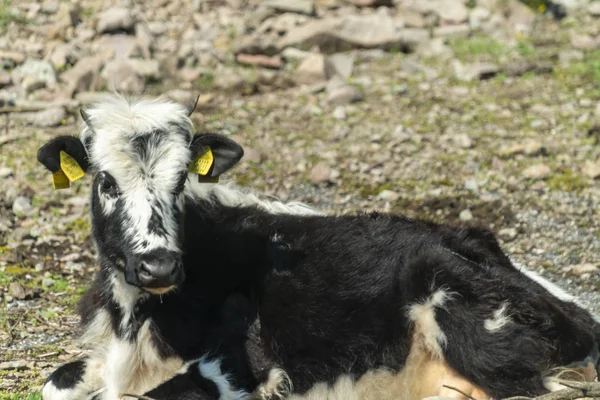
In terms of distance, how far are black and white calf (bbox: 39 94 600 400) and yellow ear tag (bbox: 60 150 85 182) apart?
4 centimetres

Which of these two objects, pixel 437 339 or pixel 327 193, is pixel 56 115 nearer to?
pixel 327 193

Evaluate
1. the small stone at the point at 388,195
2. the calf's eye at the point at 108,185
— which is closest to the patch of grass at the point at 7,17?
the small stone at the point at 388,195

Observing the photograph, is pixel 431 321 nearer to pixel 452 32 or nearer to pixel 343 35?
pixel 343 35

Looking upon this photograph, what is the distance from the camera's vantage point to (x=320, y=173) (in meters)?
10.6

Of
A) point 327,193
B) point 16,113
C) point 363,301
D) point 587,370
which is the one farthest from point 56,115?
point 587,370

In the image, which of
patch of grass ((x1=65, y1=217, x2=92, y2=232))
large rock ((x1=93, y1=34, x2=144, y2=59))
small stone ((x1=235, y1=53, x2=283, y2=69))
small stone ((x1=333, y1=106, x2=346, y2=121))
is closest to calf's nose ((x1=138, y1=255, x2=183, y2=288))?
patch of grass ((x1=65, y1=217, x2=92, y2=232))

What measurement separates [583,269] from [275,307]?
3409 millimetres

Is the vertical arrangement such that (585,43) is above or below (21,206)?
below

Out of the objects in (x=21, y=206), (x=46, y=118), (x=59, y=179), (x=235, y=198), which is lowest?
(x=46, y=118)

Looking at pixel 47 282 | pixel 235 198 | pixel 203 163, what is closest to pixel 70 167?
pixel 203 163

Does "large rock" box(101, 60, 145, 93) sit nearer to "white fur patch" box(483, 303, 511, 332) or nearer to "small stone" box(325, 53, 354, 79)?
"small stone" box(325, 53, 354, 79)

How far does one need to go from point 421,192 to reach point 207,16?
6408 millimetres

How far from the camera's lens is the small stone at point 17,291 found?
26.2ft

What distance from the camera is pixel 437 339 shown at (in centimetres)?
608
